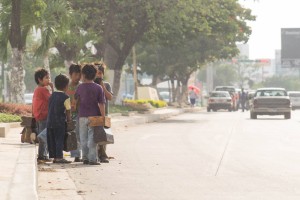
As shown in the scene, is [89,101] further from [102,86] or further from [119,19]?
[119,19]

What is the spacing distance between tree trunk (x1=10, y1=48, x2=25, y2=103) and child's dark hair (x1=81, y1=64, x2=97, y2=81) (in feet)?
59.5

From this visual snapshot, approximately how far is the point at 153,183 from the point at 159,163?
3.66m

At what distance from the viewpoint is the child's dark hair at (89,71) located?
1570 cm

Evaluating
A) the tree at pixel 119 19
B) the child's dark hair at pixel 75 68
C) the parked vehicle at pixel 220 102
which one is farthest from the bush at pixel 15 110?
the parked vehicle at pixel 220 102

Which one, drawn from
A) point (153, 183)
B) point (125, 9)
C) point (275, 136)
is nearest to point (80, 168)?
point (153, 183)

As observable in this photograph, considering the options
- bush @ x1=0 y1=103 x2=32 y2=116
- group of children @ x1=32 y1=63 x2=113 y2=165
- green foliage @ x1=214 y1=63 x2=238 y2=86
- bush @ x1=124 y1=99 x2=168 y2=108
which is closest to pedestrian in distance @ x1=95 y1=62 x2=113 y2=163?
group of children @ x1=32 y1=63 x2=113 y2=165

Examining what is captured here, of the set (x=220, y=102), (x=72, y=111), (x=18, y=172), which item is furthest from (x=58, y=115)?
(x=220, y=102)

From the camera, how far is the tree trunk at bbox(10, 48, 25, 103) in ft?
110

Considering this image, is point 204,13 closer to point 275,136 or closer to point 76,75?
point 275,136

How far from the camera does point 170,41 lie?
175 feet

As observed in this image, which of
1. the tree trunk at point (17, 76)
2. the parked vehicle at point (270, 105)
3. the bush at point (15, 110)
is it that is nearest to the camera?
the bush at point (15, 110)

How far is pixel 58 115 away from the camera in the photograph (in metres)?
15.7

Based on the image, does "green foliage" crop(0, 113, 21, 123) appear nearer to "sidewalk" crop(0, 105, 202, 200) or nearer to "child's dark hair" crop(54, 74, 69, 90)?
"sidewalk" crop(0, 105, 202, 200)

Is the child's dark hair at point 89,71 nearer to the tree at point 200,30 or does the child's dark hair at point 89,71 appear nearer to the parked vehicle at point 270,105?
the tree at point 200,30
